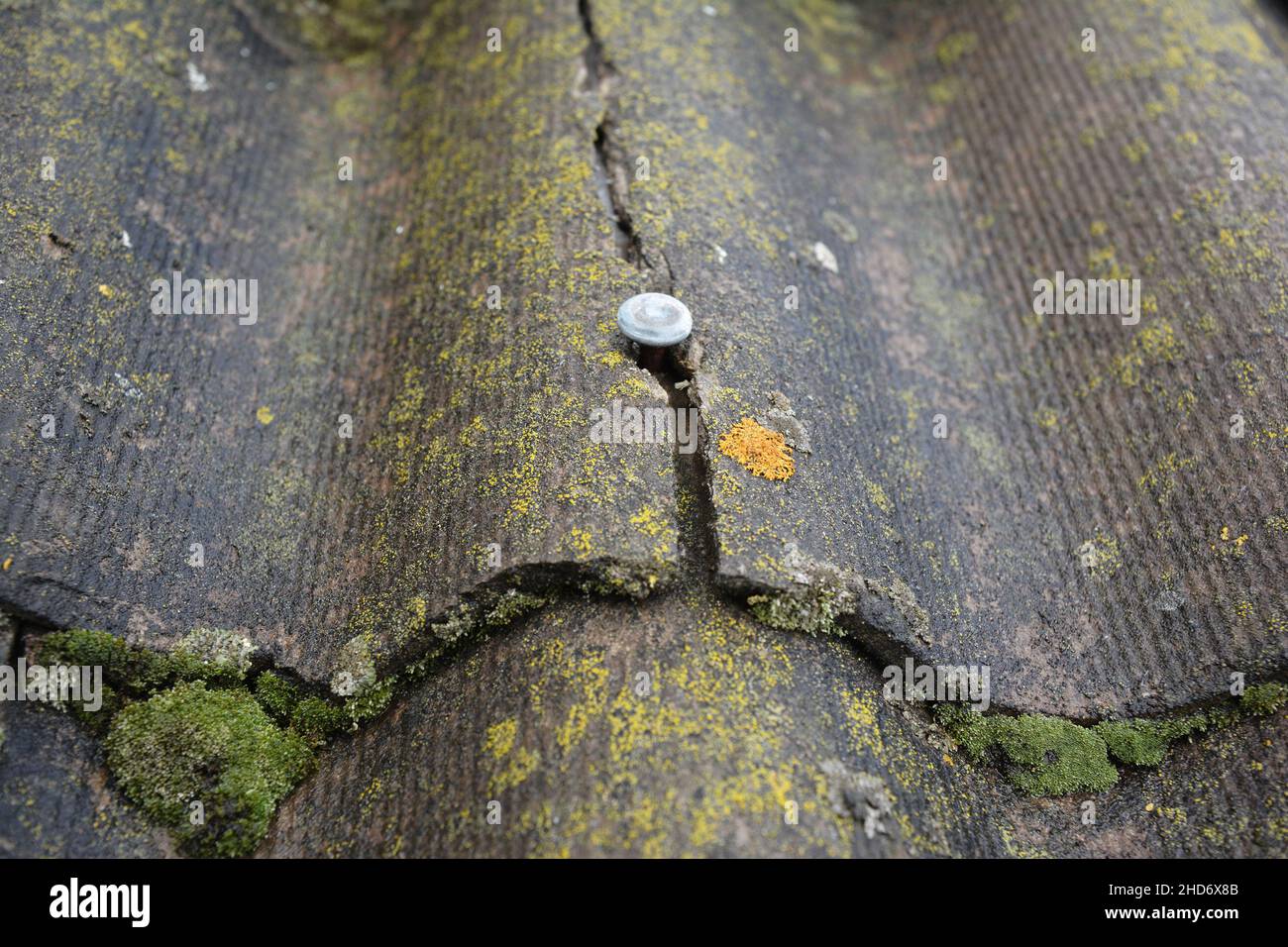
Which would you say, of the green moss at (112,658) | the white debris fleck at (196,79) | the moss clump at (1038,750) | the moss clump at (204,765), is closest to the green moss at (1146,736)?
the moss clump at (1038,750)

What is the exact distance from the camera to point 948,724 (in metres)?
3.56

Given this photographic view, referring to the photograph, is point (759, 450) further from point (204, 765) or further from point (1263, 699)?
point (204, 765)

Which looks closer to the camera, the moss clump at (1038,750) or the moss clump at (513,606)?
the moss clump at (513,606)

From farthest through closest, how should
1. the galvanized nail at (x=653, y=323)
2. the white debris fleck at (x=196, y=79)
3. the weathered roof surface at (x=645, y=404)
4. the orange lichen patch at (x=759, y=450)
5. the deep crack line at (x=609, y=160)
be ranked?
the white debris fleck at (x=196, y=79) < the deep crack line at (x=609, y=160) < the galvanized nail at (x=653, y=323) < the orange lichen patch at (x=759, y=450) < the weathered roof surface at (x=645, y=404)

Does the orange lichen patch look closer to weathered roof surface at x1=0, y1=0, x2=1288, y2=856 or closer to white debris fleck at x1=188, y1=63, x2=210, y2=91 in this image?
weathered roof surface at x1=0, y1=0, x2=1288, y2=856

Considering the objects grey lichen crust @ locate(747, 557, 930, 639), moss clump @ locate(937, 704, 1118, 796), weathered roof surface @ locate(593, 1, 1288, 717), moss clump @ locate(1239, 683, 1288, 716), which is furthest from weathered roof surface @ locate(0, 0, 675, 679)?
moss clump @ locate(1239, 683, 1288, 716)

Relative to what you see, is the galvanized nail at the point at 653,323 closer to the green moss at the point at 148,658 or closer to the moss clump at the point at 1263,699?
the green moss at the point at 148,658

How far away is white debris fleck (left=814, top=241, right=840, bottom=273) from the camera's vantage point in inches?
198

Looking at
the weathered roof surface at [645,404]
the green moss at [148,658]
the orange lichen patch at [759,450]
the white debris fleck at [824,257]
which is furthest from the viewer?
the white debris fleck at [824,257]

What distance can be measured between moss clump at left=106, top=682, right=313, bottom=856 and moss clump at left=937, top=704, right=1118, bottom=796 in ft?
8.66

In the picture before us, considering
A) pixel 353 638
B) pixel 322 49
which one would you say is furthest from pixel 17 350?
pixel 322 49

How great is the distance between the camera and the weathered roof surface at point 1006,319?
376cm

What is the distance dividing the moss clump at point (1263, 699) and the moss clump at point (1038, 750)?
58cm
